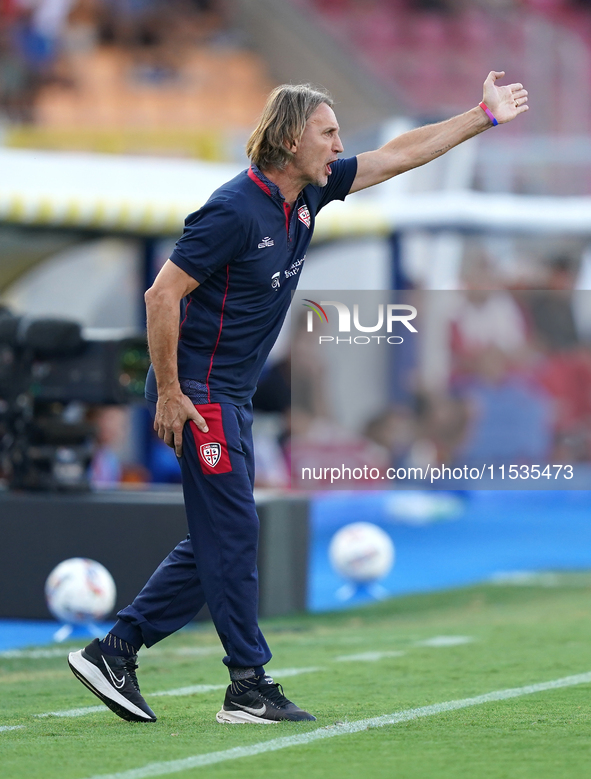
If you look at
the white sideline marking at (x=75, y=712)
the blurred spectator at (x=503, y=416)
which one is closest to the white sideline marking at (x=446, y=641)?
the white sideline marking at (x=75, y=712)

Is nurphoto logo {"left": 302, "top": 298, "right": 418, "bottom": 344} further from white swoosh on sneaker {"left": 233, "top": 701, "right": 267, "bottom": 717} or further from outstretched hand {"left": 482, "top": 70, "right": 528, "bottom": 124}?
white swoosh on sneaker {"left": 233, "top": 701, "right": 267, "bottom": 717}

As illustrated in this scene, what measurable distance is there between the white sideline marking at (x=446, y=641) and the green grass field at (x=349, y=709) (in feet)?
0.04

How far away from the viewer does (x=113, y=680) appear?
450cm

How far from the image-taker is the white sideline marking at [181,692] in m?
4.81

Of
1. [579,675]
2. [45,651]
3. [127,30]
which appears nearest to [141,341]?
[45,651]

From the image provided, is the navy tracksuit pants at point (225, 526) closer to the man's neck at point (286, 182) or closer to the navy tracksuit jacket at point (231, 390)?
the navy tracksuit jacket at point (231, 390)

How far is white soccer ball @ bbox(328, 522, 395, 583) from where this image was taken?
905cm

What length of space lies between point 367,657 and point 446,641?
0.73 meters

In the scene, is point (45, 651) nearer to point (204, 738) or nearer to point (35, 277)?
point (204, 738)

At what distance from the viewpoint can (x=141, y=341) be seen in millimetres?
8242

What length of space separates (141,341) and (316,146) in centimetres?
406

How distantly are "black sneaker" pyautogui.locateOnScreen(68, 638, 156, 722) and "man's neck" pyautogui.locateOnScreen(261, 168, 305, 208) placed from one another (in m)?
1.68

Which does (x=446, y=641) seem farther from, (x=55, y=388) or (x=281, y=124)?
(x=281, y=124)

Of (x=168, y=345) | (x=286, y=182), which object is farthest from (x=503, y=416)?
(x=168, y=345)
